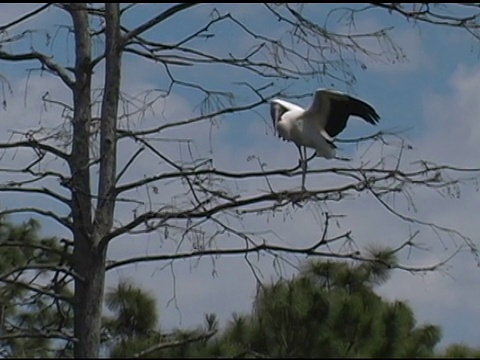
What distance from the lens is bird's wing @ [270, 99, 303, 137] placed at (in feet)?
38.4

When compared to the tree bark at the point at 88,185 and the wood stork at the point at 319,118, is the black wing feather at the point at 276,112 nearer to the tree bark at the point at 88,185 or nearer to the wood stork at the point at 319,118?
the wood stork at the point at 319,118

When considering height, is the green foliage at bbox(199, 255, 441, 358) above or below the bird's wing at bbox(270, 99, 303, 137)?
below

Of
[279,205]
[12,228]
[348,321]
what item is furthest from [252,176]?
[12,228]

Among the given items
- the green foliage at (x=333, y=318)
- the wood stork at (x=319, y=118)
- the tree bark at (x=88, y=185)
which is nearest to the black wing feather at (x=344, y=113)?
the wood stork at (x=319, y=118)

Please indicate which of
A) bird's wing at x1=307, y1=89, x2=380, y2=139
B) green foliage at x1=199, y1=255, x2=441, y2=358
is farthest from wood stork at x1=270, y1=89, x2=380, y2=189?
green foliage at x1=199, y1=255, x2=441, y2=358

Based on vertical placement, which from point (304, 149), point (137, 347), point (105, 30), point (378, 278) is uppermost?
point (105, 30)

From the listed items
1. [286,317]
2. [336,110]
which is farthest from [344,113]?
[286,317]

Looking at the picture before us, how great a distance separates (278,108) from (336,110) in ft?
1.93

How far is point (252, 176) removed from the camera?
10297 millimetres

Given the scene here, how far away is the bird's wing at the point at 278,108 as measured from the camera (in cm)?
1171

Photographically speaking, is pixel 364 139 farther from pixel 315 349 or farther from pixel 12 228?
pixel 12 228

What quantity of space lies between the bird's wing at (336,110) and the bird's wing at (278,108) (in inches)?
10.5

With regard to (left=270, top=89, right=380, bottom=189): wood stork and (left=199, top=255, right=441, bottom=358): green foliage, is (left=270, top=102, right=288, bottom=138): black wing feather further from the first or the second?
(left=199, top=255, right=441, bottom=358): green foliage

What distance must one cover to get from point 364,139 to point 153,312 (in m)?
3.38
